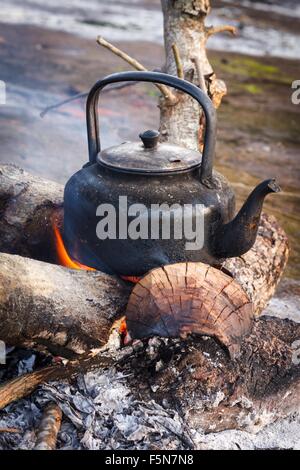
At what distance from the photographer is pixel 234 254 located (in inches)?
119

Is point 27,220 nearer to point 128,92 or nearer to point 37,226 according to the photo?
point 37,226

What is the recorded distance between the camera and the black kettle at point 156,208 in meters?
2.84

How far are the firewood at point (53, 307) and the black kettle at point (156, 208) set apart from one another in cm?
21

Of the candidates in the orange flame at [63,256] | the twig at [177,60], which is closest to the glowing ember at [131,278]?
the orange flame at [63,256]

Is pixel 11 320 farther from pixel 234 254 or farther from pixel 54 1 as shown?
pixel 54 1

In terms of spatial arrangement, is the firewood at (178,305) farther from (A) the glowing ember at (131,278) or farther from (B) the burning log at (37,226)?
(B) the burning log at (37,226)

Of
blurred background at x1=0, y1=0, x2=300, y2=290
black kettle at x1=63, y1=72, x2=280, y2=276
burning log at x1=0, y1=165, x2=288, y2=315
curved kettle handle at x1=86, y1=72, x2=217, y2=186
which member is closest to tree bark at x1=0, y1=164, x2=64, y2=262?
burning log at x1=0, y1=165, x2=288, y2=315

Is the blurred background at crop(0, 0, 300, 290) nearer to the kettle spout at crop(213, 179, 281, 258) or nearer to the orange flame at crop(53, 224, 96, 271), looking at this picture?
the kettle spout at crop(213, 179, 281, 258)

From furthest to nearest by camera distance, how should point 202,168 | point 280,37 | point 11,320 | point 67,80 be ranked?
point 280,37
point 67,80
point 202,168
point 11,320

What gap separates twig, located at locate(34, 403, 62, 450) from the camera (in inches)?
93.7

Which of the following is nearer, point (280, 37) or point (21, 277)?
point (21, 277)

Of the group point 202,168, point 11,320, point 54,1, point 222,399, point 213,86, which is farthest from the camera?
point 54,1

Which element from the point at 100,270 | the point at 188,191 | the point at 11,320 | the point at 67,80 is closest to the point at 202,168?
the point at 188,191
